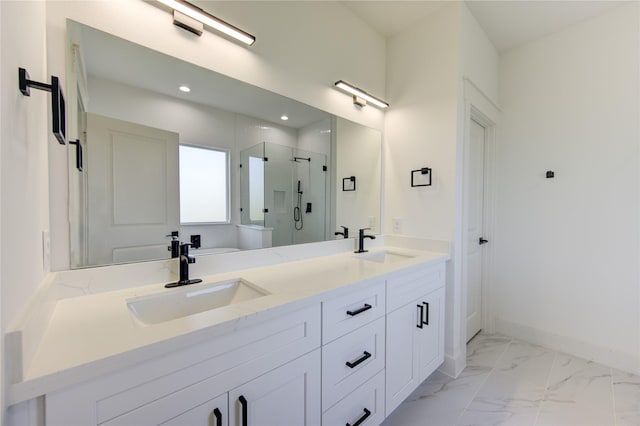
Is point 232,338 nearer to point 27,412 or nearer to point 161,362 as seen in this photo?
point 161,362

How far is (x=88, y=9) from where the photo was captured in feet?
3.29

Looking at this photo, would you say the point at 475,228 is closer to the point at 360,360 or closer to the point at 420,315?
the point at 420,315

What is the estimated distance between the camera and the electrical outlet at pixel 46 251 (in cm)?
84

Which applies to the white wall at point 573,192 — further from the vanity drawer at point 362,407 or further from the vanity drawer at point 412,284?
the vanity drawer at point 362,407

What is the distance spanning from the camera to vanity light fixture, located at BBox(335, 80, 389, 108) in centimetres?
193

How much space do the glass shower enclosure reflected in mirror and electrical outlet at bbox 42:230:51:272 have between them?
761 millimetres

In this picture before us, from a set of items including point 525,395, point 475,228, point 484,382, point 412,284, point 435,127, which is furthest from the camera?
point 475,228

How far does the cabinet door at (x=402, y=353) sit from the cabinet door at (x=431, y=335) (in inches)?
2.1

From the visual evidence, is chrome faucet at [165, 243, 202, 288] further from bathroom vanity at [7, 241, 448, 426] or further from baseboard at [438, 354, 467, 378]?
baseboard at [438, 354, 467, 378]

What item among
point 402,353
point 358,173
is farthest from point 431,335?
point 358,173

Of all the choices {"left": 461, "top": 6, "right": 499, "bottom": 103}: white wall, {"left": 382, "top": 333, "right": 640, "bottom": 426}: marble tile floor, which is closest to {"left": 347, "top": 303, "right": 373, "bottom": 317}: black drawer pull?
{"left": 382, "top": 333, "right": 640, "bottom": 426}: marble tile floor

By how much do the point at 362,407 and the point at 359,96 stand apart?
80.8 inches

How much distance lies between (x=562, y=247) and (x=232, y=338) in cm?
282

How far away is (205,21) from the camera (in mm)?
1236
